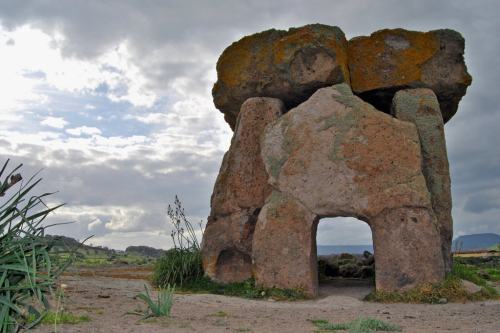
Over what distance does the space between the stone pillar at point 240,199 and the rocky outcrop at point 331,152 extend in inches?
0.8

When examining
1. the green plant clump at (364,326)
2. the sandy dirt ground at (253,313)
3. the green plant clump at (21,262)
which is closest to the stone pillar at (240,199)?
the sandy dirt ground at (253,313)

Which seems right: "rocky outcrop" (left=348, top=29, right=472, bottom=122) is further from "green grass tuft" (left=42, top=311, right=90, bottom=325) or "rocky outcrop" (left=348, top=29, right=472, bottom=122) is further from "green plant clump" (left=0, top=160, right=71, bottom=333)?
"green plant clump" (left=0, top=160, right=71, bottom=333)

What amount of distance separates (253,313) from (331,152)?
3.46 metres

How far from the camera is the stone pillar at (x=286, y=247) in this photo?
10.4m

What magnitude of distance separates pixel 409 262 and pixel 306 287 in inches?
70.4

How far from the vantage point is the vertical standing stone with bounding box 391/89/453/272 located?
1120 cm

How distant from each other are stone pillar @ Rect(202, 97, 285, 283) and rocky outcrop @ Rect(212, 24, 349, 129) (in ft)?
1.47

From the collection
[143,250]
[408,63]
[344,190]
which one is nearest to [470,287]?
[344,190]

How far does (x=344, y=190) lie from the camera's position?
10297 mm

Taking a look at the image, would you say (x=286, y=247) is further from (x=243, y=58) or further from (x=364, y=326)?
(x=243, y=58)

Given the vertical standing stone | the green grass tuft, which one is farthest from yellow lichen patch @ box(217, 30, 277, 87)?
the green grass tuft

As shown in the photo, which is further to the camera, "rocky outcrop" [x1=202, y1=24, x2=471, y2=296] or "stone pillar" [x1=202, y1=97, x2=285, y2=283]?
"stone pillar" [x1=202, y1=97, x2=285, y2=283]

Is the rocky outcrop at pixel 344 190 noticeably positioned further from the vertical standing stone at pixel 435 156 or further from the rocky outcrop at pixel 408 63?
the rocky outcrop at pixel 408 63

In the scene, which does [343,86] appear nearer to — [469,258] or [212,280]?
[212,280]
